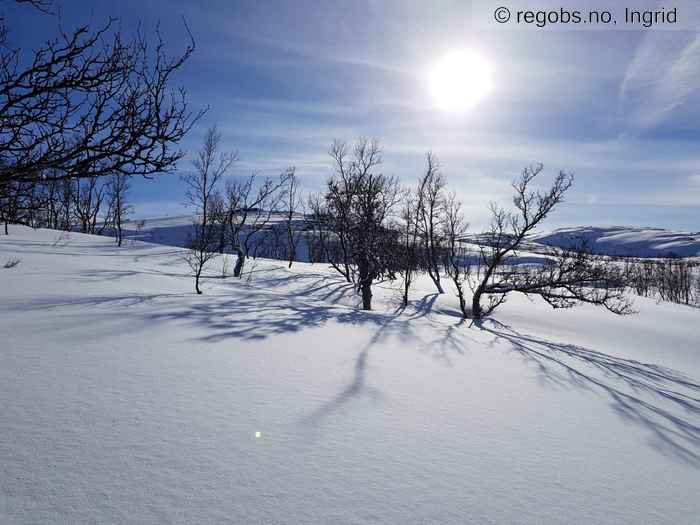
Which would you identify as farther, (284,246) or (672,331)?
(284,246)

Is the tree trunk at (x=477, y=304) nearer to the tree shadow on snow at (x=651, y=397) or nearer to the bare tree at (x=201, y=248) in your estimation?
the tree shadow on snow at (x=651, y=397)

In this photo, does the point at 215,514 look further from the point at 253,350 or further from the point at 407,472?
the point at 253,350

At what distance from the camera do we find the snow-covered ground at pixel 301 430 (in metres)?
1.53

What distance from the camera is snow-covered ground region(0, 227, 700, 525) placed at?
5.02 ft

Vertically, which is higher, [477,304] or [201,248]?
[201,248]

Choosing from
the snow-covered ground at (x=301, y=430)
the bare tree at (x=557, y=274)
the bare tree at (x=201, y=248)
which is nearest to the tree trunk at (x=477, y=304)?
the bare tree at (x=557, y=274)

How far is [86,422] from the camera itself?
192cm

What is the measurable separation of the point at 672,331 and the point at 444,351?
14167 millimetres

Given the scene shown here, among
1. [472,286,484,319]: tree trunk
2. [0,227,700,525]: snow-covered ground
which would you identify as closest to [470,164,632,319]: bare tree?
[472,286,484,319]: tree trunk

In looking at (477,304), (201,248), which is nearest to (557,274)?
(477,304)

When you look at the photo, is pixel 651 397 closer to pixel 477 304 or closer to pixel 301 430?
pixel 301 430

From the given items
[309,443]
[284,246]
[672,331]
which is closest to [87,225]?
[284,246]

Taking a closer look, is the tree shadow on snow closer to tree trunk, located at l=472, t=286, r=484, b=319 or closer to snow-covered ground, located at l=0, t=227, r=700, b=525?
snow-covered ground, located at l=0, t=227, r=700, b=525

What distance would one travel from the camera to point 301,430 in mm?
2180
